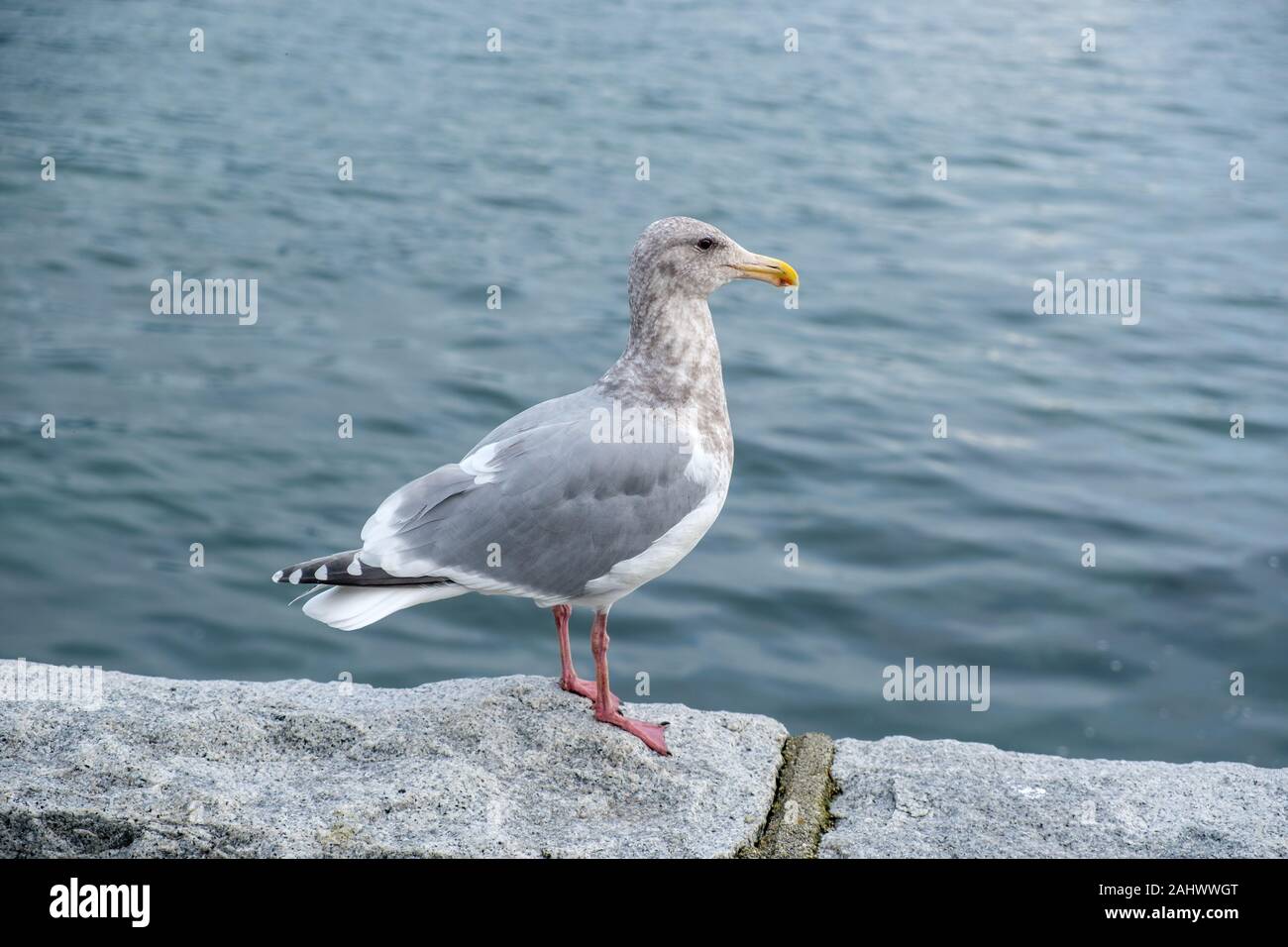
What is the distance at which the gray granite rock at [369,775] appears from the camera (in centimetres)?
441

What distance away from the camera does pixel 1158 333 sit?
13133 mm

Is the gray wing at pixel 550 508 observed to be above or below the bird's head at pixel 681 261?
below

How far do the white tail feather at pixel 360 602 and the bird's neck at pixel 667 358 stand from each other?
0.99 m

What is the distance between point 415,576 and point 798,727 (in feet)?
10.4

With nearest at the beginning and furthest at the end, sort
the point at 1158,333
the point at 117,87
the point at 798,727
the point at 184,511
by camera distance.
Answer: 1. the point at 798,727
2. the point at 184,511
3. the point at 1158,333
4. the point at 117,87

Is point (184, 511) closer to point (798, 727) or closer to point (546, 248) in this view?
point (798, 727)

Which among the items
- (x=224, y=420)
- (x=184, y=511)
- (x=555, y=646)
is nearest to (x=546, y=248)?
(x=224, y=420)

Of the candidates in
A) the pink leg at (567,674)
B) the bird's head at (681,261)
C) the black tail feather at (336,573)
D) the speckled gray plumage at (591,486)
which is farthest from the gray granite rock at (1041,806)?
the bird's head at (681,261)

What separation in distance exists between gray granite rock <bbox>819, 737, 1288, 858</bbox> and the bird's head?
178cm

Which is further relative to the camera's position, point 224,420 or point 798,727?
point 224,420
